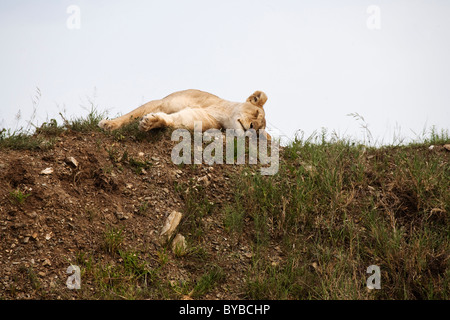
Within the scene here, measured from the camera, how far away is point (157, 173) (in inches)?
172

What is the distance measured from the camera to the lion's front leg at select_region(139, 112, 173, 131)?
15.3 feet

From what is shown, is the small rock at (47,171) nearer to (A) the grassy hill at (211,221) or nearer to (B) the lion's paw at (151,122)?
(A) the grassy hill at (211,221)

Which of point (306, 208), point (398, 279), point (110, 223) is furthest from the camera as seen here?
point (306, 208)

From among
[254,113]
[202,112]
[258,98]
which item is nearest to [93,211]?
[202,112]

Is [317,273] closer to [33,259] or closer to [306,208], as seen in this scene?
[306,208]

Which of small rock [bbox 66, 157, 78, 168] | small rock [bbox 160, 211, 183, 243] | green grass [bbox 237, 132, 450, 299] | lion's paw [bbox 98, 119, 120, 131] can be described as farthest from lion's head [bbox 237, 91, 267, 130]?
small rock [bbox 66, 157, 78, 168]

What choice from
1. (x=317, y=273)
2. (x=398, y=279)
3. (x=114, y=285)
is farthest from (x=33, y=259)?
(x=398, y=279)

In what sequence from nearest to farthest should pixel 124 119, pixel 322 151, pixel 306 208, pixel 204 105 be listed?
pixel 306 208
pixel 322 151
pixel 124 119
pixel 204 105

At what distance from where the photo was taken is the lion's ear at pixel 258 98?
18.1ft

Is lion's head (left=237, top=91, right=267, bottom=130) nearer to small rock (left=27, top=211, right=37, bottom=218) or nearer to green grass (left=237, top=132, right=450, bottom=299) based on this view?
green grass (left=237, top=132, right=450, bottom=299)

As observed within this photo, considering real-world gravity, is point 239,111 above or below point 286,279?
above

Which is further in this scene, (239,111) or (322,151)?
(239,111)

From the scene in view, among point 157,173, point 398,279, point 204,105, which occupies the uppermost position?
point 204,105

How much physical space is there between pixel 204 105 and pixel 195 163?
1.49 meters
